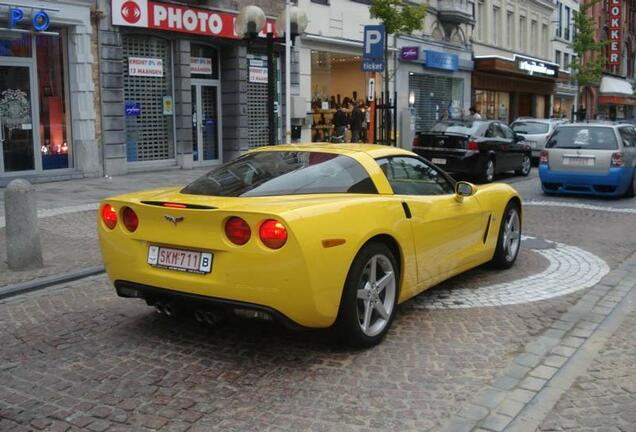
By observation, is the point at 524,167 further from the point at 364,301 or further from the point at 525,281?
the point at 364,301

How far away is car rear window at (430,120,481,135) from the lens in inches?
652

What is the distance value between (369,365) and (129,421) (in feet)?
5.15

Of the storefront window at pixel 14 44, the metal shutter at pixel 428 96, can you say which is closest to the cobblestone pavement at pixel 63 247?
the storefront window at pixel 14 44

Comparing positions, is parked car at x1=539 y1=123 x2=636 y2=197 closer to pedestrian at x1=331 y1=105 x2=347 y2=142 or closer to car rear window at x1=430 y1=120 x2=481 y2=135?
car rear window at x1=430 y1=120 x2=481 y2=135

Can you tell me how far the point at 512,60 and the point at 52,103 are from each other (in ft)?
87.4

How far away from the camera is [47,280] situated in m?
Answer: 6.91

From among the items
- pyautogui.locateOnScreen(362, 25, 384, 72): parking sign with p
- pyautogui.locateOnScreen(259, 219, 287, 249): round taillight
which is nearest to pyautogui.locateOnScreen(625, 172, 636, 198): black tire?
pyautogui.locateOnScreen(362, 25, 384, 72): parking sign with p

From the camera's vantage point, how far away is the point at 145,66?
18.0 metres

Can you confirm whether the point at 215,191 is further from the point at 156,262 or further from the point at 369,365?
the point at 369,365

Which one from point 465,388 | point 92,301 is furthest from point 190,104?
point 465,388

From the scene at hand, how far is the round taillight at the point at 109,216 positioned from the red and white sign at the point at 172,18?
38.2ft

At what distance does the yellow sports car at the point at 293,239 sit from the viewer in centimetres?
431

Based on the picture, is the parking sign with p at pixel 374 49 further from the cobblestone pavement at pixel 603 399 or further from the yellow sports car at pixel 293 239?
the cobblestone pavement at pixel 603 399

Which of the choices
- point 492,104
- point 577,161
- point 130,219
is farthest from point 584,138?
point 492,104
